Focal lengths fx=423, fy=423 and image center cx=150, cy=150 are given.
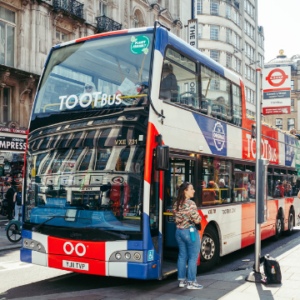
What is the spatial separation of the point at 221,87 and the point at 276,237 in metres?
6.51

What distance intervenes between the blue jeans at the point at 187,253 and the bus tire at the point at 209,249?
1.25m

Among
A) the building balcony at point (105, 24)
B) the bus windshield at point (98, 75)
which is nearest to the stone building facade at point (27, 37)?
the building balcony at point (105, 24)

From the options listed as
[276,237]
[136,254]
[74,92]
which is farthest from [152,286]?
[276,237]

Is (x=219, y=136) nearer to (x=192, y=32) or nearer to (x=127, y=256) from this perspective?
(x=127, y=256)

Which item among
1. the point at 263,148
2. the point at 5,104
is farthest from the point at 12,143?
the point at 263,148

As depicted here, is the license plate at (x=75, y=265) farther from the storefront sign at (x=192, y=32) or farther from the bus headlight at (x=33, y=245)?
the storefront sign at (x=192, y=32)

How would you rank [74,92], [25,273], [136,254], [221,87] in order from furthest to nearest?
[221,87], [25,273], [74,92], [136,254]

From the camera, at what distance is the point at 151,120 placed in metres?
6.66

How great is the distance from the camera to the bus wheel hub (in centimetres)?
831

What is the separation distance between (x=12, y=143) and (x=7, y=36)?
510 centimetres

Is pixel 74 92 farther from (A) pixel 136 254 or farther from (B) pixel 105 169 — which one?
(A) pixel 136 254

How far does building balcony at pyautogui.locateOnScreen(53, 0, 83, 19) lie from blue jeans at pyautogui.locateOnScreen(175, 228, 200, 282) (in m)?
17.8

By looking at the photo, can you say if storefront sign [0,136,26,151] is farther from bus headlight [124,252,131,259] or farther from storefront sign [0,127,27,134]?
bus headlight [124,252,131,259]

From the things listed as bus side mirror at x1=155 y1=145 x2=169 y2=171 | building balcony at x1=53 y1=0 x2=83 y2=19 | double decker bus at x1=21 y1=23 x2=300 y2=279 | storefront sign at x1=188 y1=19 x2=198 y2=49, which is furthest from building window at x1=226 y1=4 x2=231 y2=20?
bus side mirror at x1=155 y1=145 x2=169 y2=171
